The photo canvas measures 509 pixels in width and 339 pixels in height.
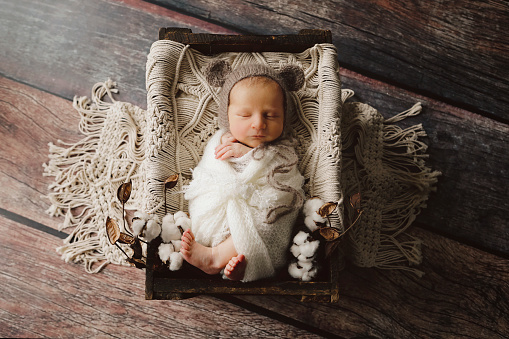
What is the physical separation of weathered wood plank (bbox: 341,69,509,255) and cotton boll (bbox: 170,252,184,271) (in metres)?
0.75

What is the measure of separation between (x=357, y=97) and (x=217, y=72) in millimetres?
506

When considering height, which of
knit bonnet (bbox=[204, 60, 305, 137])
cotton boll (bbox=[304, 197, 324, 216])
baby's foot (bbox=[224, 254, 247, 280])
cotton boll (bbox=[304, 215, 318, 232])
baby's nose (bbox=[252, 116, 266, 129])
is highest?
knit bonnet (bbox=[204, 60, 305, 137])

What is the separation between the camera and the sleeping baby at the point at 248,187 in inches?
37.2

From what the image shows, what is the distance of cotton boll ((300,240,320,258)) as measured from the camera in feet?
3.01

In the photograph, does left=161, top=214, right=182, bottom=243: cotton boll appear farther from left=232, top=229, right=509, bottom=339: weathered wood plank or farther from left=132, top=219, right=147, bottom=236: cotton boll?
left=232, top=229, right=509, bottom=339: weathered wood plank

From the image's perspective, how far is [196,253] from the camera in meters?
0.93

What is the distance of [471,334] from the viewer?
1.21 meters

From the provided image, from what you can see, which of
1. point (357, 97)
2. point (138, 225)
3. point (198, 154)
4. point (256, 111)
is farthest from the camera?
point (357, 97)

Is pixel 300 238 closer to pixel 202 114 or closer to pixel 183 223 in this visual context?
pixel 183 223

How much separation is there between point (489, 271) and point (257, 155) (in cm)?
81

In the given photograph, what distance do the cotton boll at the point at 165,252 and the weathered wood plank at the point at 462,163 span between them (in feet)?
2.51

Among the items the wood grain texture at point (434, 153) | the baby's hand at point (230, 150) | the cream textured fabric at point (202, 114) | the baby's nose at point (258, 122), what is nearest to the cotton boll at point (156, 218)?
the cream textured fabric at point (202, 114)

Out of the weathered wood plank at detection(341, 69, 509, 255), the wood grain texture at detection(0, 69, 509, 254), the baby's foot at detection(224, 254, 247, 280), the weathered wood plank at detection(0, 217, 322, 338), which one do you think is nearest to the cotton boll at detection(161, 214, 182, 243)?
the baby's foot at detection(224, 254, 247, 280)

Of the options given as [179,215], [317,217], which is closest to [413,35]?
[317,217]
